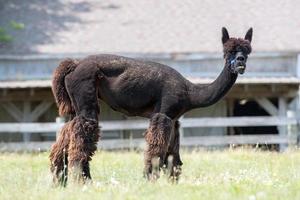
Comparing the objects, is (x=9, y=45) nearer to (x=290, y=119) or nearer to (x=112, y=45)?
(x=112, y=45)

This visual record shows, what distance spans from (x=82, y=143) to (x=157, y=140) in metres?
1.01

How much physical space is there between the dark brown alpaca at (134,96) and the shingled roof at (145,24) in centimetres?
1460

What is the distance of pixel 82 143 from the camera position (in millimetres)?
9797

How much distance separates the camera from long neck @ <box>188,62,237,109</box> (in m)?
10.1

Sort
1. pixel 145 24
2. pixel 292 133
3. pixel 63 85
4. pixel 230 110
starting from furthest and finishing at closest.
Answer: pixel 145 24
pixel 230 110
pixel 292 133
pixel 63 85

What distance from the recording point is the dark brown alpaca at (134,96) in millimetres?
9766

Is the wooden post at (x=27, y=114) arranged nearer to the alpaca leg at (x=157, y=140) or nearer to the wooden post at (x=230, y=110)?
the wooden post at (x=230, y=110)

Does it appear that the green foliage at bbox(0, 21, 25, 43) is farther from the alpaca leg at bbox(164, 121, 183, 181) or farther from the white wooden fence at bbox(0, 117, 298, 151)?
the alpaca leg at bbox(164, 121, 183, 181)

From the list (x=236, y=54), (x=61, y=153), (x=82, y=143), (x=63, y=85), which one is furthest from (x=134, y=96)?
(x=236, y=54)

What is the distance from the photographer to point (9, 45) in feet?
85.4

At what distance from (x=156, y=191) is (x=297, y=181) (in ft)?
6.73

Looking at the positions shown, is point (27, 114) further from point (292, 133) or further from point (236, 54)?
point (236, 54)

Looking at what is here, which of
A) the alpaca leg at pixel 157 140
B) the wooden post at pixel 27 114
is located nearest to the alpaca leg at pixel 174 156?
the alpaca leg at pixel 157 140

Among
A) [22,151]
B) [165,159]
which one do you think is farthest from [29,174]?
[22,151]
